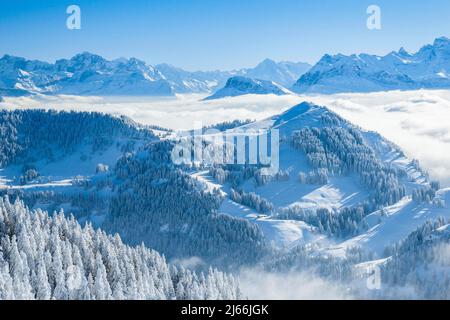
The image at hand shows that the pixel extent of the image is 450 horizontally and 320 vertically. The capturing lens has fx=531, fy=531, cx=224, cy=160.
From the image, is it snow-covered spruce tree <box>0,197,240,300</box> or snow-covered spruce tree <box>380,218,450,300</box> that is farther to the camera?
snow-covered spruce tree <box>380,218,450,300</box>

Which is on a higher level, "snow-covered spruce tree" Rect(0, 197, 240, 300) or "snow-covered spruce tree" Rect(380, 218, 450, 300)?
"snow-covered spruce tree" Rect(0, 197, 240, 300)

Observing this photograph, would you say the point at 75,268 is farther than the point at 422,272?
No

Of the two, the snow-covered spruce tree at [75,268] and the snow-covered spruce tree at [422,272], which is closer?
the snow-covered spruce tree at [75,268]

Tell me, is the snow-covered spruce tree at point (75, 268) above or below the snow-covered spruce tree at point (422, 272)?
above

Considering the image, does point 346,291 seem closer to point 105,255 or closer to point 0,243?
point 105,255

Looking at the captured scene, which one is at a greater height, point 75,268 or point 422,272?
point 75,268
